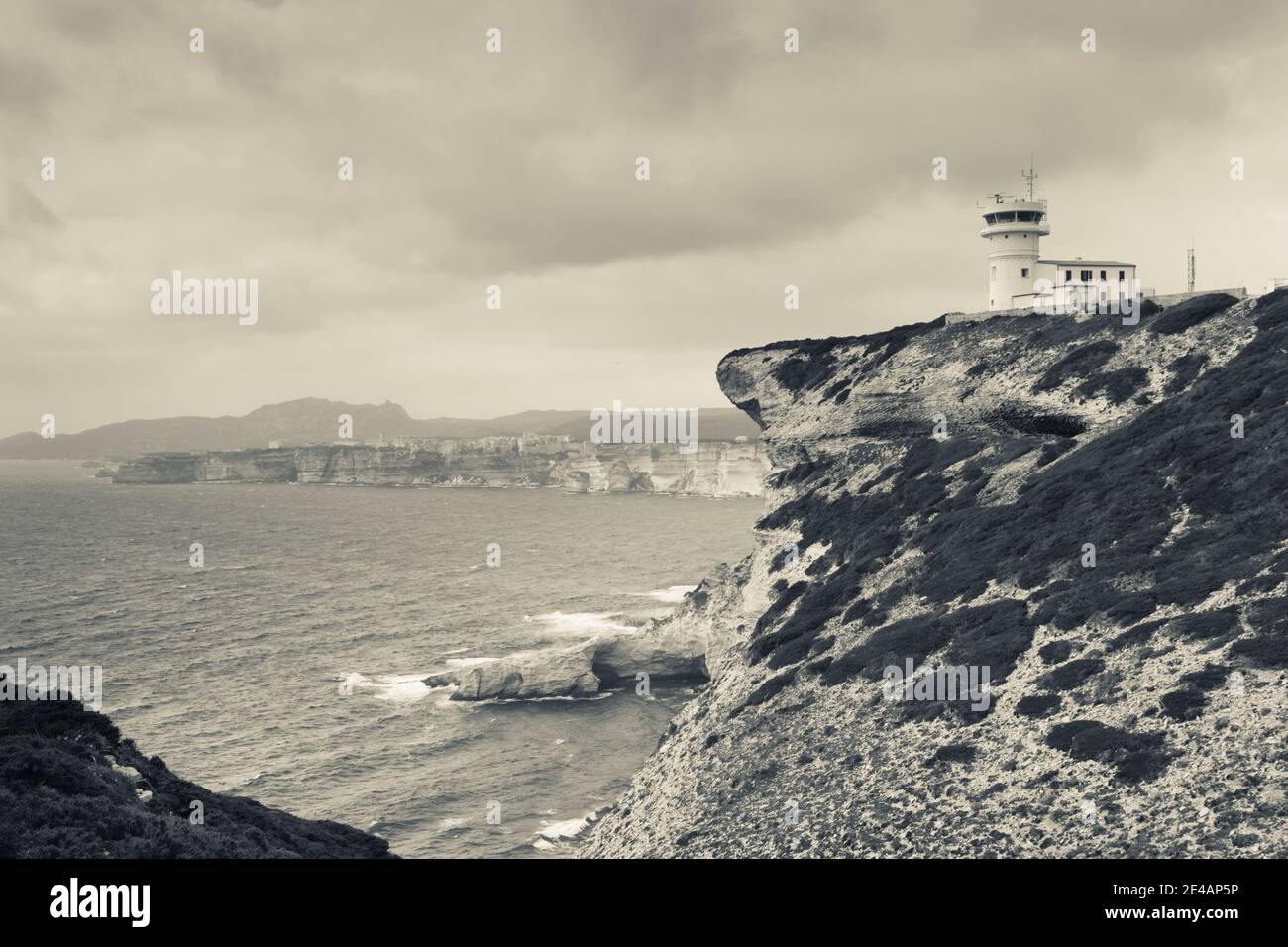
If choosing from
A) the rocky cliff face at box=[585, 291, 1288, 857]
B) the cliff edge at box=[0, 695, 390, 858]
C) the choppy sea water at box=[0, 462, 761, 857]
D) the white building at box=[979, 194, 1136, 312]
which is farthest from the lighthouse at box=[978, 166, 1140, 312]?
the cliff edge at box=[0, 695, 390, 858]

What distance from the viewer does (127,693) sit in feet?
213

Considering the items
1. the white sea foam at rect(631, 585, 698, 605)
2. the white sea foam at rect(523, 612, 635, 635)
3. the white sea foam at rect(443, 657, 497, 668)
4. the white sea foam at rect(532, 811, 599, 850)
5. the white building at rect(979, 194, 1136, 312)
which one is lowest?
the white sea foam at rect(532, 811, 599, 850)

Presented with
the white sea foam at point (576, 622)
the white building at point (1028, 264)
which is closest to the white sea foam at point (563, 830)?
the white sea foam at point (576, 622)

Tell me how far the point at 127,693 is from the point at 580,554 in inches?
3004

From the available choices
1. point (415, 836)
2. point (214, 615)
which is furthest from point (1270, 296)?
point (214, 615)

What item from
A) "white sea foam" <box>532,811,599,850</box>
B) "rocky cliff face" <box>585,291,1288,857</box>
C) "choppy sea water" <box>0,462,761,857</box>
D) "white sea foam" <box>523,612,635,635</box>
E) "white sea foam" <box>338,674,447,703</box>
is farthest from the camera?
"white sea foam" <box>523,612,635,635</box>

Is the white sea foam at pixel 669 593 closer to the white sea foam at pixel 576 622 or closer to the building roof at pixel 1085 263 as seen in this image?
the white sea foam at pixel 576 622

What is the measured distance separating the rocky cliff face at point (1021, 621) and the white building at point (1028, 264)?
47.0 feet

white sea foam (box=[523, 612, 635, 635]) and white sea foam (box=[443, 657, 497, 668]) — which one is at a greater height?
white sea foam (box=[523, 612, 635, 635])

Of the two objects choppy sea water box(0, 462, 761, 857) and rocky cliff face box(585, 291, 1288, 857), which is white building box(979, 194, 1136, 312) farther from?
choppy sea water box(0, 462, 761, 857)

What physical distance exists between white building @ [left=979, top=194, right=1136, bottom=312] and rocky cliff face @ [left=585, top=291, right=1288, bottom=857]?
14.3 meters

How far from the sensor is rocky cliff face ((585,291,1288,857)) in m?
23.6

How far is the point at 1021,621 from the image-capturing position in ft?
107
